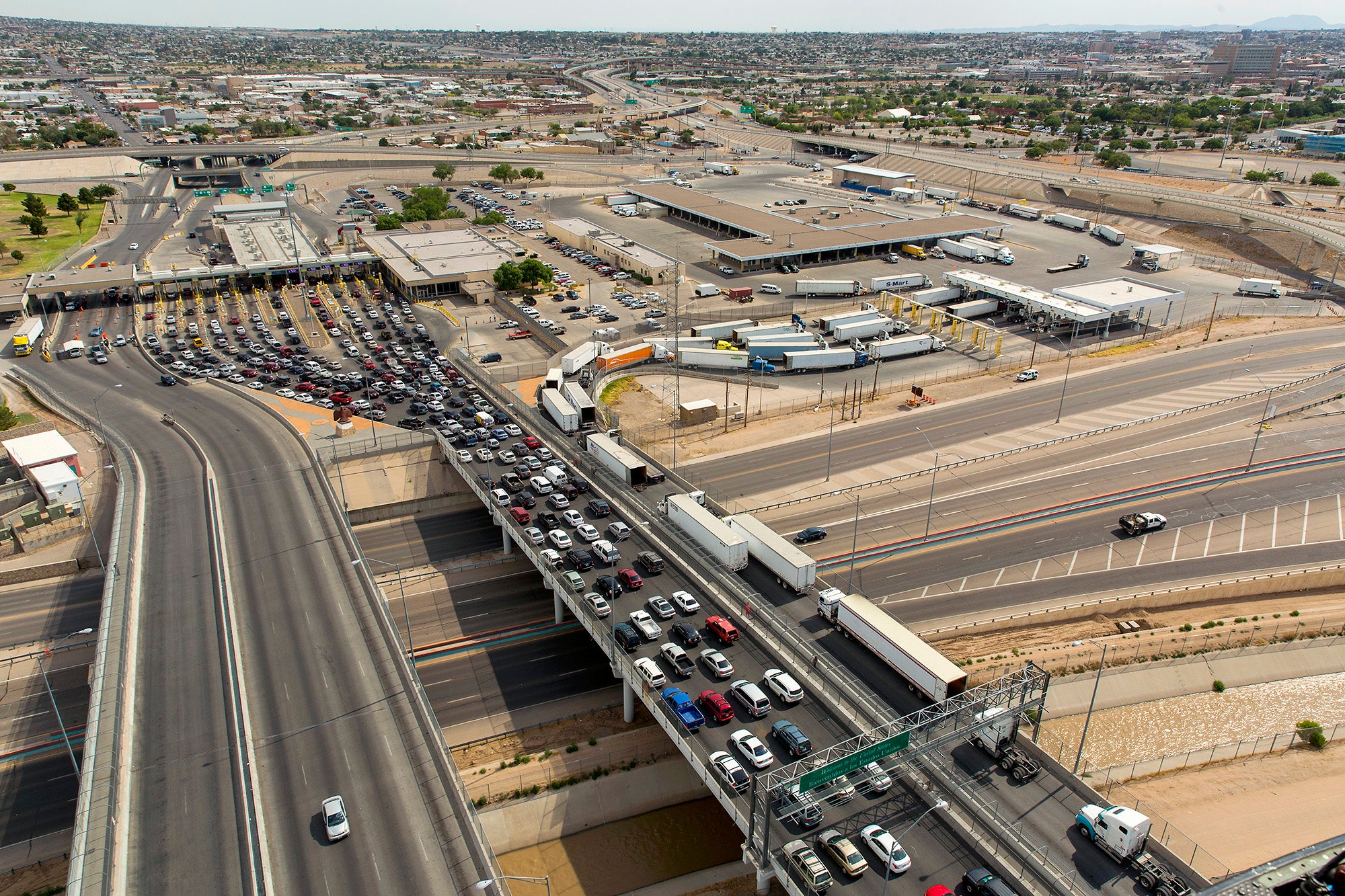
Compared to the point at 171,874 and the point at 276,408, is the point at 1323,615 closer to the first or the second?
the point at 171,874

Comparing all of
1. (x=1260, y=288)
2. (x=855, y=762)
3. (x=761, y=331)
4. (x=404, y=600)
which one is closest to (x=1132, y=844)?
(x=855, y=762)

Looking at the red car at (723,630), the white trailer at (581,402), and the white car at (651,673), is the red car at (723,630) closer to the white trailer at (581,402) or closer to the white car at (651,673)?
the white car at (651,673)

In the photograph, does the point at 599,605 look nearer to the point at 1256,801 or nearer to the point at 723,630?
the point at 723,630

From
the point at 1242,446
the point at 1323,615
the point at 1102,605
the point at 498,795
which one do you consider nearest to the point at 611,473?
the point at 498,795

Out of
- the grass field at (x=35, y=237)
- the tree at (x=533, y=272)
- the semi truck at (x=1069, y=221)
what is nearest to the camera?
the tree at (x=533, y=272)

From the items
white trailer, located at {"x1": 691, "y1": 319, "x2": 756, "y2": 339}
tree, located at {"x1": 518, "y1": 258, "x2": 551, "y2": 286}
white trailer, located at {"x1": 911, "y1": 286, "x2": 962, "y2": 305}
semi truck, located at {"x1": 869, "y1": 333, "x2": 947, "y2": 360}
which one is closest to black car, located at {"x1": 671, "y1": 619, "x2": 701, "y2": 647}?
semi truck, located at {"x1": 869, "y1": 333, "x2": 947, "y2": 360}

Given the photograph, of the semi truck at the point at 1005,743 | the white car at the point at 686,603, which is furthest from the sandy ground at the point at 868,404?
the semi truck at the point at 1005,743
